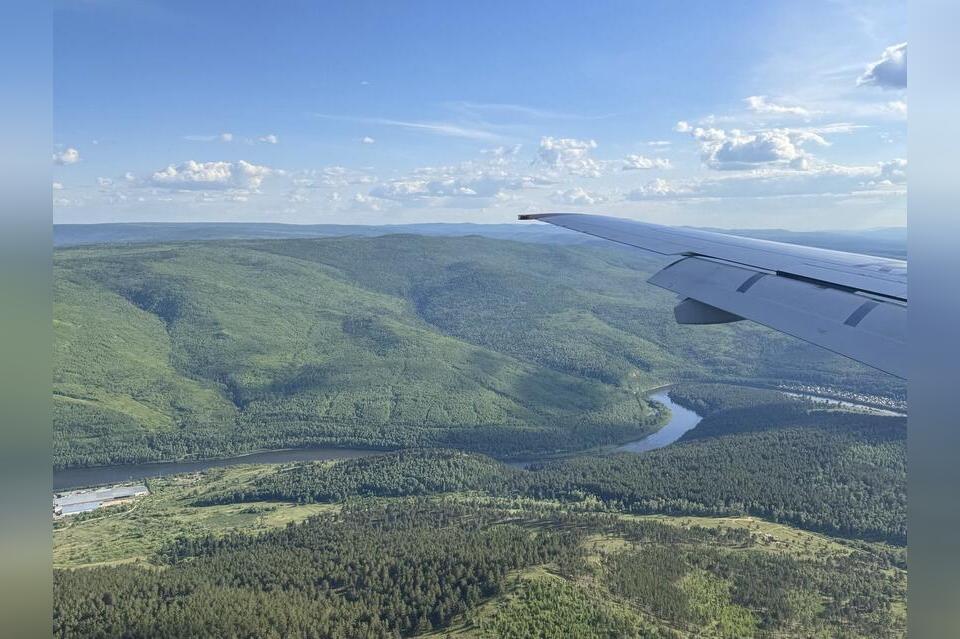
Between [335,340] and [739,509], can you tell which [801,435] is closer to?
[739,509]

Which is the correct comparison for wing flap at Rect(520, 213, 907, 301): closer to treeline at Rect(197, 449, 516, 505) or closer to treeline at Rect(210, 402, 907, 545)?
treeline at Rect(210, 402, 907, 545)

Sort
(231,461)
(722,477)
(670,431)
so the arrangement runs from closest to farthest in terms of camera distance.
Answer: (722,477) < (231,461) < (670,431)

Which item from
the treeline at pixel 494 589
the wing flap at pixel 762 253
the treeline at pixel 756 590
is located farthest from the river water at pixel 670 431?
the wing flap at pixel 762 253

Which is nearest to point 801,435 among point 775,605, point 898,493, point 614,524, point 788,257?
point 898,493

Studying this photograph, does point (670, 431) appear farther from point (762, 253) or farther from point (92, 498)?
point (762, 253)

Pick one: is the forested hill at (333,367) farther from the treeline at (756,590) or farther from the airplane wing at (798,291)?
the airplane wing at (798,291)

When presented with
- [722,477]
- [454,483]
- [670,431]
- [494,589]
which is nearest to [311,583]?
[494,589]

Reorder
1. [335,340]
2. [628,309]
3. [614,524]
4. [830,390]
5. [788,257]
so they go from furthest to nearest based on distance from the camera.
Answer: [628,309] → [335,340] → [830,390] → [614,524] → [788,257]
